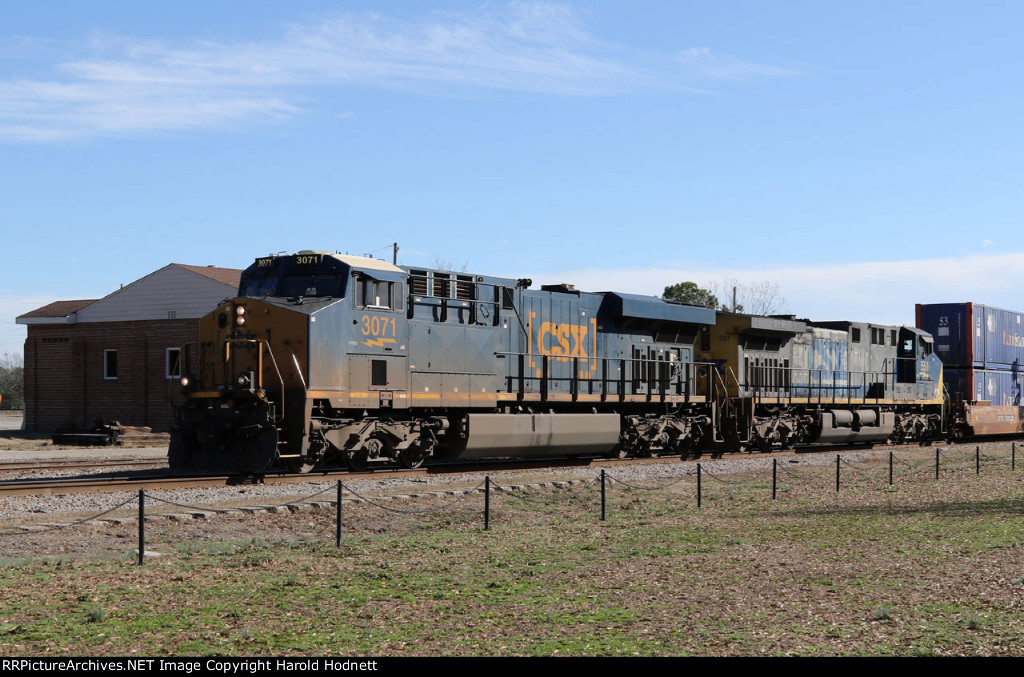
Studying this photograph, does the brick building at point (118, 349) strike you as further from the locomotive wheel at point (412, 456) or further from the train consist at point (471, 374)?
the locomotive wheel at point (412, 456)

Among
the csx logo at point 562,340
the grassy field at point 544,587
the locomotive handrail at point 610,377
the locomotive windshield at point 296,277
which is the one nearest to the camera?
the grassy field at point 544,587

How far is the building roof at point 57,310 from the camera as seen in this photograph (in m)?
41.1

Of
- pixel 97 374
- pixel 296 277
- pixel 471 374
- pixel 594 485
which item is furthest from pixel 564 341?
pixel 97 374

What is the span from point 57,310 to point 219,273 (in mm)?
7107

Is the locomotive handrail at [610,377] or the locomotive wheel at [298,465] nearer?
the locomotive wheel at [298,465]

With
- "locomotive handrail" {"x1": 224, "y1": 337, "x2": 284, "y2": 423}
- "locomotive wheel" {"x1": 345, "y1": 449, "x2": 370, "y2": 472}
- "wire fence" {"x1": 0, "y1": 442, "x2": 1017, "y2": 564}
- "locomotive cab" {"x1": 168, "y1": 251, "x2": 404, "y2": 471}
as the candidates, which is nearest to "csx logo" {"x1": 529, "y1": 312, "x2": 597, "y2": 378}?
"wire fence" {"x1": 0, "y1": 442, "x2": 1017, "y2": 564}

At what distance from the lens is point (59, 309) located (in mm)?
42719

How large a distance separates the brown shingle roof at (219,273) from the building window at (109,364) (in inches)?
173

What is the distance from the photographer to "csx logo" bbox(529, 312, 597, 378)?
880 inches

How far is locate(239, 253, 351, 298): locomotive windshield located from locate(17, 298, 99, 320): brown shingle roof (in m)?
25.0

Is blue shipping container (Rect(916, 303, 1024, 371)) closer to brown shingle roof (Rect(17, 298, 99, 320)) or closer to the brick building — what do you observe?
the brick building

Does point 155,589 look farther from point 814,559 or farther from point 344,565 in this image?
point 814,559

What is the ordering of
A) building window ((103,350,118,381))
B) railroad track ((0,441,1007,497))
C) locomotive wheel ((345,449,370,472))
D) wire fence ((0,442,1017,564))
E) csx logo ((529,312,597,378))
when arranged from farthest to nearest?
building window ((103,350,118,381)), csx logo ((529,312,597,378)), locomotive wheel ((345,449,370,472)), railroad track ((0,441,1007,497)), wire fence ((0,442,1017,564))

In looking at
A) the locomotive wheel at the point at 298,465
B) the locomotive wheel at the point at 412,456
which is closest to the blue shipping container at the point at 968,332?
the locomotive wheel at the point at 412,456
